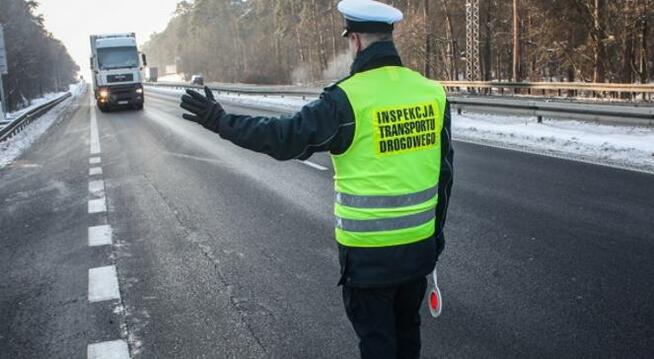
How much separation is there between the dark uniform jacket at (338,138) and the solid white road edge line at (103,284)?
2786mm

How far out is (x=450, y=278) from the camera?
16.6 ft

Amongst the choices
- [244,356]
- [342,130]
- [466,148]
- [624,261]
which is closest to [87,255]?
[244,356]

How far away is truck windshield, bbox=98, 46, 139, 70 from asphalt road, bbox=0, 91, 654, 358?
2067 centimetres

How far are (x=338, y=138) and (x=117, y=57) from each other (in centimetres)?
2958

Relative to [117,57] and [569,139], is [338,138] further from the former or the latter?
[117,57]

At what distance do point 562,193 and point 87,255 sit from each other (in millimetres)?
5922

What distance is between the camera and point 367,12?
2.56m

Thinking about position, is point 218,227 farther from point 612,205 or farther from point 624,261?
point 612,205

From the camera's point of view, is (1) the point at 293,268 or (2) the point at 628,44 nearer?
(1) the point at 293,268

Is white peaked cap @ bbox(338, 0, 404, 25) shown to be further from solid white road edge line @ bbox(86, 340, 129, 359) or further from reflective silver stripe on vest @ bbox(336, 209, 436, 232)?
solid white road edge line @ bbox(86, 340, 129, 359)

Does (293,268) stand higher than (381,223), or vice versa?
(381,223)

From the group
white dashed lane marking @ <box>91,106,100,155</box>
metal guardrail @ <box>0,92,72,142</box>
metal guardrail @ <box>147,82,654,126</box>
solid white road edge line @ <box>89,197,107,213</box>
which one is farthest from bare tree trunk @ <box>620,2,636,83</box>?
solid white road edge line @ <box>89,197,107,213</box>

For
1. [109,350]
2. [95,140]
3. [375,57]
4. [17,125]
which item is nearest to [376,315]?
[375,57]

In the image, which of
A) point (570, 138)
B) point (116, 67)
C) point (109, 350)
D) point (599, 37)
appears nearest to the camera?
point (109, 350)
